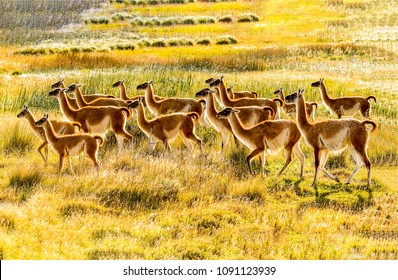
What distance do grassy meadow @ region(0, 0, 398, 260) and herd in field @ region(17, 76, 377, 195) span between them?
1.46 feet

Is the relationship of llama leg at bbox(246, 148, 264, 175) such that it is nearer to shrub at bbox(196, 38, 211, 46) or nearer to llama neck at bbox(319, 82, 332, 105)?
llama neck at bbox(319, 82, 332, 105)

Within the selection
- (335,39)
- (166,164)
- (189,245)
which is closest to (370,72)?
(335,39)

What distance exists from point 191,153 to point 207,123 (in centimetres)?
232

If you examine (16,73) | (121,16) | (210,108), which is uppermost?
(121,16)

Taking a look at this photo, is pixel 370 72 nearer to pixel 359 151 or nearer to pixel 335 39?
pixel 335 39

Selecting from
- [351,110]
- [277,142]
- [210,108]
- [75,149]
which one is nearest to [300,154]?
[277,142]

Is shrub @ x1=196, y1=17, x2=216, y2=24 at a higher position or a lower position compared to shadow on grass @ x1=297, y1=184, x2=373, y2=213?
higher

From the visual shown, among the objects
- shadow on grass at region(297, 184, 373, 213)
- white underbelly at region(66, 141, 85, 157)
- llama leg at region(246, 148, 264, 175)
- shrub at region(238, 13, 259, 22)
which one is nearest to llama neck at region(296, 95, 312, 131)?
llama leg at region(246, 148, 264, 175)

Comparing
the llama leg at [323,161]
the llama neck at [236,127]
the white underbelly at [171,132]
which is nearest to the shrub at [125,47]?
the white underbelly at [171,132]

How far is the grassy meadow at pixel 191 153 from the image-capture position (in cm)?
1051

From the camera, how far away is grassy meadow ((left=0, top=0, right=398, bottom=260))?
10508mm

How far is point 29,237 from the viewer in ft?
33.2

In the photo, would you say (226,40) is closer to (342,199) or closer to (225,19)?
(225,19)

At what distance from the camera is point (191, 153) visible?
14914 millimetres
